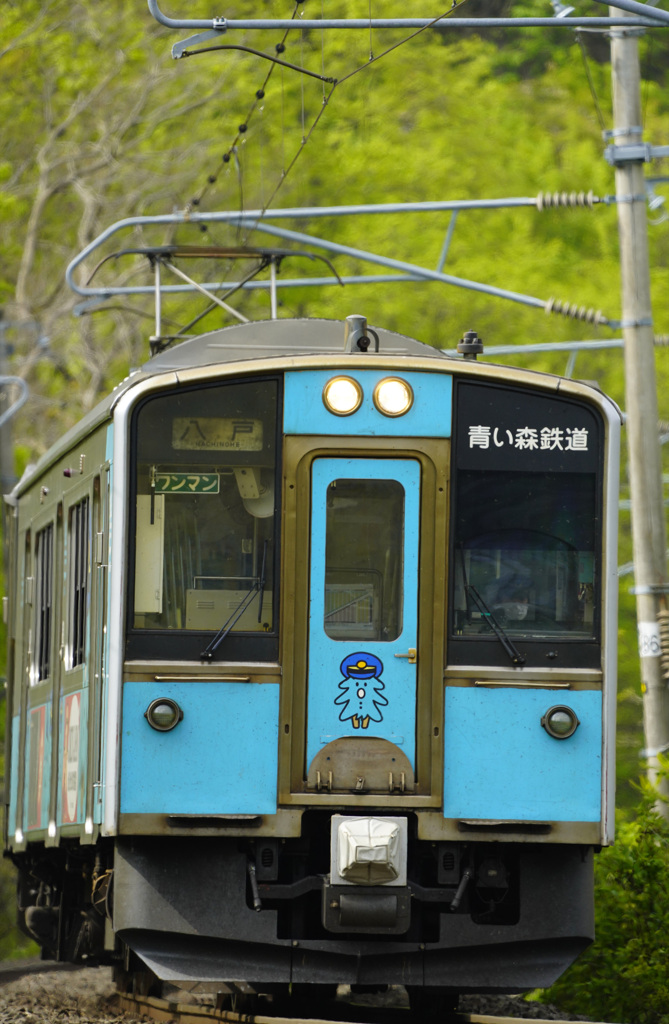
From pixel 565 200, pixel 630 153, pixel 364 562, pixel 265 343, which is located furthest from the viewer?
pixel 565 200

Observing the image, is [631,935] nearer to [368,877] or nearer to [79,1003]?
[368,877]

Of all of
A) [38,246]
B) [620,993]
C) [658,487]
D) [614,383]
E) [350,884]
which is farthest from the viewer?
[614,383]

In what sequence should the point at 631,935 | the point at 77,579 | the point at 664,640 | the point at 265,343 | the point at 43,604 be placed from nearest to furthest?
the point at 77,579, the point at 265,343, the point at 631,935, the point at 43,604, the point at 664,640

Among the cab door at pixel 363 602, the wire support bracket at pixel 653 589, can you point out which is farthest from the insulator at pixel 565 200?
the cab door at pixel 363 602

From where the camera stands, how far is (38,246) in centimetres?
2317

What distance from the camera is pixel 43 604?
10.3 m

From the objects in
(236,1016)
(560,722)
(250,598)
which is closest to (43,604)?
(250,598)

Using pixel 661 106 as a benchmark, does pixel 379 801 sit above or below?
below

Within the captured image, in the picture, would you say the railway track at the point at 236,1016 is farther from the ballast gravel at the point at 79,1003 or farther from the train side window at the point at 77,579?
the train side window at the point at 77,579

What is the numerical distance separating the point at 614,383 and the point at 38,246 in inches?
345

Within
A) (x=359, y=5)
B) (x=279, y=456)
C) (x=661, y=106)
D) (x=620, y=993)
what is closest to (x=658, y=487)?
(x=620, y=993)

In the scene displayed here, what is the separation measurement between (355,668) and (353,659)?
0.13 feet

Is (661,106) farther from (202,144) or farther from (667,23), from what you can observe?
(667,23)

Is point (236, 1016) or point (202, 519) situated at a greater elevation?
point (202, 519)
